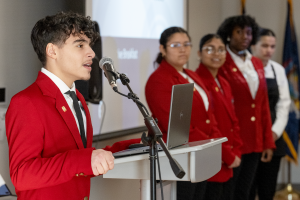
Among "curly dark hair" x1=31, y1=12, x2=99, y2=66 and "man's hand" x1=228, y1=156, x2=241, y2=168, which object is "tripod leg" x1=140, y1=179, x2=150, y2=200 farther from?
"man's hand" x1=228, y1=156, x2=241, y2=168

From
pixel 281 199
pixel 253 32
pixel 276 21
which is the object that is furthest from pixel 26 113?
pixel 276 21

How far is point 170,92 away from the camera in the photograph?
8.14 ft

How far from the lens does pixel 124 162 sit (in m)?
1.49

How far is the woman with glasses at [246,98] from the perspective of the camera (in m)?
3.24

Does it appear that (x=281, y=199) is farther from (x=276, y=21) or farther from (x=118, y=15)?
(x=118, y=15)

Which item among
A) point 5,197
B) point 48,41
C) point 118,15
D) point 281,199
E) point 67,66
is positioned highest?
point 118,15

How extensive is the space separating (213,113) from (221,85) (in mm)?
286

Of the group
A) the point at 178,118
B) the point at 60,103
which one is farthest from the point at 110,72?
the point at 178,118

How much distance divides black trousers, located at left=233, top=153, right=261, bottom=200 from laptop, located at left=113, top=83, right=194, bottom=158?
1.77 metres

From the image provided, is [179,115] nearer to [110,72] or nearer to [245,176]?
→ [110,72]

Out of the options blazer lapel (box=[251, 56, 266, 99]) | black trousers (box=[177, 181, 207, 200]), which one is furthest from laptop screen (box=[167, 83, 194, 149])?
blazer lapel (box=[251, 56, 266, 99])

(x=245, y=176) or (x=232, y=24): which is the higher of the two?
(x=232, y=24)

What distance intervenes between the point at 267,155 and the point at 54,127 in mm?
2609

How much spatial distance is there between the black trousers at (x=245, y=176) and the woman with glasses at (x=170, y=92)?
0.61 meters
